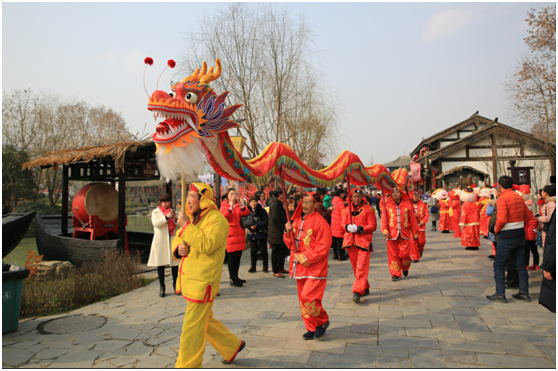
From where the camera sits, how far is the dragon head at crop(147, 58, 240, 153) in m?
3.21

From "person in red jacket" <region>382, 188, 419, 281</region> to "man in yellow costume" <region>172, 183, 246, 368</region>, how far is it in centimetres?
431

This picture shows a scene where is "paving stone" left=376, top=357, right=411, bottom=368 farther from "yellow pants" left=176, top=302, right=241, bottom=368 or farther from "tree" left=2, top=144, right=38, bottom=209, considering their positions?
"tree" left=2, top=144, right=38, bottom=209

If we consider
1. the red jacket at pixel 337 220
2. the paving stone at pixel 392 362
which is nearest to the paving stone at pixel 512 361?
the paving stone at pixel 392 362

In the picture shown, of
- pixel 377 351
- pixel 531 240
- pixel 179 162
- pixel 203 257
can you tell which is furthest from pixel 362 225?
pixel 531 240

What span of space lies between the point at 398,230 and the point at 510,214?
1951mm

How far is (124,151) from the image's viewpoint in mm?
7867

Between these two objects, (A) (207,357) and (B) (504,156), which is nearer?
(A) (207,357)

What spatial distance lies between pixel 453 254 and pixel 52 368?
9.76 metres

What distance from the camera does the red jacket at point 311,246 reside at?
4.22 meters

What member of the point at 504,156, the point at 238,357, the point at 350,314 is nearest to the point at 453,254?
the point at 350,314

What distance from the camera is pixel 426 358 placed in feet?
11.7

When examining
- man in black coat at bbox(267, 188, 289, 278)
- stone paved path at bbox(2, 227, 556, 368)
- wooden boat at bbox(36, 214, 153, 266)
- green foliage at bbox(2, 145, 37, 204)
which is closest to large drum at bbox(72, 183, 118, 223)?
wooden boat at bbox(36, 214, 153, 266)

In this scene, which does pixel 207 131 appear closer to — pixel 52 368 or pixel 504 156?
pixel 52 368

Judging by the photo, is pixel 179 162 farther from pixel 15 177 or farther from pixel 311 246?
pixel 15 177
